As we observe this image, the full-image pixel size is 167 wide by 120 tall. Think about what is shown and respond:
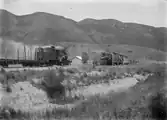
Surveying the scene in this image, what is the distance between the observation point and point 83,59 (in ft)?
15.0

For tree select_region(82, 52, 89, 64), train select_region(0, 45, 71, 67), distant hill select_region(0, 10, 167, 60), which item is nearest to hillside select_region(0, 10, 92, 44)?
distant hill select_region(0, 10, 167, 60)

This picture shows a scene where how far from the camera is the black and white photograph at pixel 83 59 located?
4.38 m

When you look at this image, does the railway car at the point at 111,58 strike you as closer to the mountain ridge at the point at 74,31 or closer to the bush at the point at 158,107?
the mountain ridge at the point at 74,31

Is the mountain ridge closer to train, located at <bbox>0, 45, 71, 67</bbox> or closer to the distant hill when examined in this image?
the distant hill

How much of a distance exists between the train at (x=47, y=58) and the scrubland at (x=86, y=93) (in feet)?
0.53

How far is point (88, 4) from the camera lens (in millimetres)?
4602

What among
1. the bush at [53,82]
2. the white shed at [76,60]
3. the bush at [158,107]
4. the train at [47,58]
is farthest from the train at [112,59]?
the bush at [158,107]

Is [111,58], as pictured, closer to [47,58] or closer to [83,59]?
[83,59]

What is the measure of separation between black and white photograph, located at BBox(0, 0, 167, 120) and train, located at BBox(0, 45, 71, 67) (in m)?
0.02

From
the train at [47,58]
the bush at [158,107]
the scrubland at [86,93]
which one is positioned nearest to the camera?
the scrubland at [86,93]

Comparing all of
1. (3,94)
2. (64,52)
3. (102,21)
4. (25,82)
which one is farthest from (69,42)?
(3,94)

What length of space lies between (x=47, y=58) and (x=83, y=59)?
2.16 feet

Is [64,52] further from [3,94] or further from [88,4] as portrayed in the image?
[3,94]

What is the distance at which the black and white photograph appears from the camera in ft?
14.4
